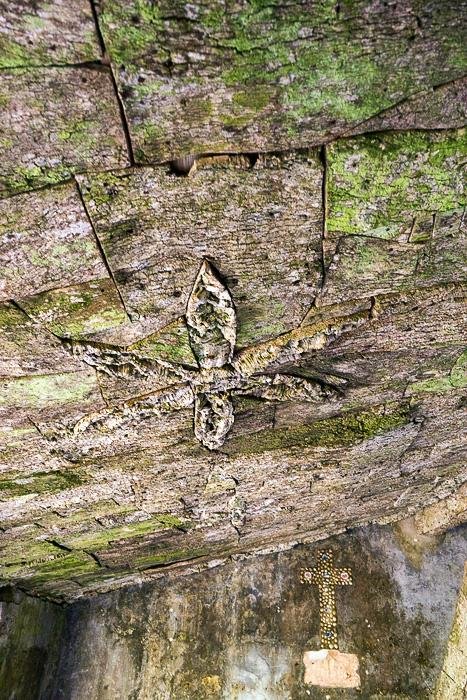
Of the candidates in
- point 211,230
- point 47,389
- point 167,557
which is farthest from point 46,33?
point 167,557

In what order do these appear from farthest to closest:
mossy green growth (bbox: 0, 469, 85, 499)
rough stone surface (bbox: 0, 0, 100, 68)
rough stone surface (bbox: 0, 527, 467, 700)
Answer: rough stone surface (bbox: 0, 527, 467, 700) < mossy green growth (bbox: 0, 469, 85, 499) < rough stone surface (bbox: 0, 0, 100, 68)

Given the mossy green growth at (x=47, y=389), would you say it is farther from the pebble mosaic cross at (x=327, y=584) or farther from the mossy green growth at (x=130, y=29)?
the pebble mosaic cross at (x=327, y=584)

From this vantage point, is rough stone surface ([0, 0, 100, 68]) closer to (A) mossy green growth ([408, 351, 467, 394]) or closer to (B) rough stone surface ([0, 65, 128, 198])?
(B) rough stone surface ([0, 65, 128, 198])

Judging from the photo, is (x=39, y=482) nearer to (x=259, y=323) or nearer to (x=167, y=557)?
(x=259, y=323)

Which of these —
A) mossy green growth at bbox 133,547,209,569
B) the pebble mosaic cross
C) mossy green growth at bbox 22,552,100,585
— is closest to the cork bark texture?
mossy green growth at bbox 22,552,100,585

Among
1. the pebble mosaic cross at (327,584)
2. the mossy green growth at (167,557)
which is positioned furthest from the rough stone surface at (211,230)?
the pebble mosaic cross at (327,584)

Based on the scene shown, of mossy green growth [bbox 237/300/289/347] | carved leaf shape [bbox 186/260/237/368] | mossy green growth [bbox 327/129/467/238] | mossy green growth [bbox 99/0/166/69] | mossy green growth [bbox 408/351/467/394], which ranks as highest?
mossy green growth [bbox 408/351/467/394]
